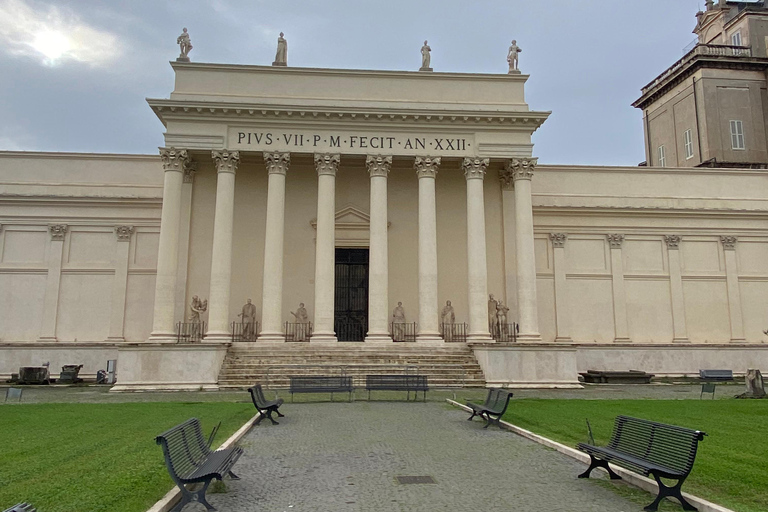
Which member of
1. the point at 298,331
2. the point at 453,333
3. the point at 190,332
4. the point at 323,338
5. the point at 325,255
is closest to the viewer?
the point at 323,338

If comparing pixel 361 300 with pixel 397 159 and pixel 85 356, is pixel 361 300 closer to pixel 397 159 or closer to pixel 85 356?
pixel 397 159

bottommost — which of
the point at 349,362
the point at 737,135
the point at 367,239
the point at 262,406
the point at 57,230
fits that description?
the point at 262,406

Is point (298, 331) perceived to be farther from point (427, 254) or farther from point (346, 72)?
point (346, 72)

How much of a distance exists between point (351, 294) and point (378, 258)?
15.6 ft

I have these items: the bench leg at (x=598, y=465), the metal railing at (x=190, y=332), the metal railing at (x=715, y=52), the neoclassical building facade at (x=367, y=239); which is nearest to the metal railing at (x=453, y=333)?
the neoclassical building facade at (x=367, y=239)

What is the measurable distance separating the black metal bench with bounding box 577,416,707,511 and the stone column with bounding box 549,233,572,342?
24145mm

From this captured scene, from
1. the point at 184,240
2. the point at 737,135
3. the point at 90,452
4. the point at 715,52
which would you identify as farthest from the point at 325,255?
the point at 715,52

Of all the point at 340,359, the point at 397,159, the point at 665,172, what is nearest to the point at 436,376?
the point at 340,359

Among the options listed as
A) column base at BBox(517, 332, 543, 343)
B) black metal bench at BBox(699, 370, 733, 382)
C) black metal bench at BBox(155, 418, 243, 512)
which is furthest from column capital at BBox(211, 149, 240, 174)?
black metal bench at BBox(699, 370, 733, 382)

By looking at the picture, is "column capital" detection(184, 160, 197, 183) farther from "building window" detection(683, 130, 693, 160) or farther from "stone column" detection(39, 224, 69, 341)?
"building window" detection(683, 130, 693, 160)

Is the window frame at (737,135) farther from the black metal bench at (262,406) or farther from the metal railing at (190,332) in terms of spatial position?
the black metal bench at (262,406)

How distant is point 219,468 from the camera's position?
7.21 metres

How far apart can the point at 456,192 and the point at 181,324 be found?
15.0 metres

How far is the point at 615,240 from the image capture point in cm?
3334
